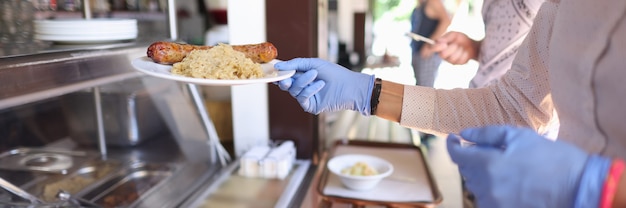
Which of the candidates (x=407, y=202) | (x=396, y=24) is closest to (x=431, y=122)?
(x=407, y=202)

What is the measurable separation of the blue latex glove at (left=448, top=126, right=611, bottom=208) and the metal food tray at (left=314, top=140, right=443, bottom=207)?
63 centimetres

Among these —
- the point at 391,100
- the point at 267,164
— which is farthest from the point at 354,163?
the point at 391,100

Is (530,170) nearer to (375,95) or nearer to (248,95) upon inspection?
(375,95)

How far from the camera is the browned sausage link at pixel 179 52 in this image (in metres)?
0.83

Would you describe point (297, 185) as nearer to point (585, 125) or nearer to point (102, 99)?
point (102, 99)

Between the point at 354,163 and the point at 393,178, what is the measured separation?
0.14 meters

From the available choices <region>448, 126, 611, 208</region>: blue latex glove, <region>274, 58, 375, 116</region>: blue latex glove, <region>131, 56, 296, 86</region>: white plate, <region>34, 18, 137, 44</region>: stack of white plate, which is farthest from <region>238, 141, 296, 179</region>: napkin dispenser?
<region>448, 126, 611, 208</region>: blue latex glove

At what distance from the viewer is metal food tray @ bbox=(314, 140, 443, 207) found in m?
1.21

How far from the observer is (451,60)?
1.48 meters

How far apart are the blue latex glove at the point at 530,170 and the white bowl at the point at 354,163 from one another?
0.65 metres

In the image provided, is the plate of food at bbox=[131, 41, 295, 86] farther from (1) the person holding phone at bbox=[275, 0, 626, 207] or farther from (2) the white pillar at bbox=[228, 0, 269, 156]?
(2) the white pillar at bbox=[228, 0, 269, 156]

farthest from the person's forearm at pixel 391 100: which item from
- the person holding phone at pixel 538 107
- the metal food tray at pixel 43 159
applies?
the metal food tray at pixel 43 159

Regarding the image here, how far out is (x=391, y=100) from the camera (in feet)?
3.33

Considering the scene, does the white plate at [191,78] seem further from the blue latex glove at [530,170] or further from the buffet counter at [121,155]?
the blue latex glove at [530,170]
